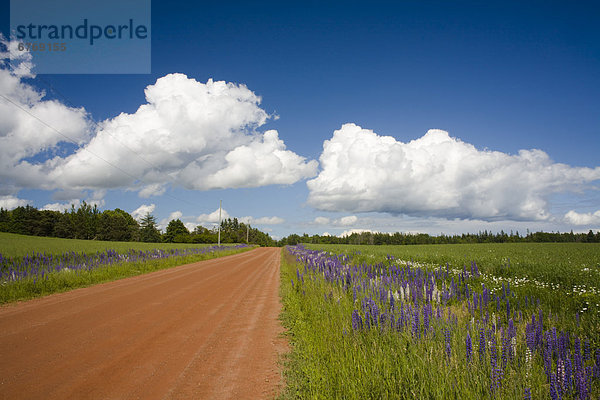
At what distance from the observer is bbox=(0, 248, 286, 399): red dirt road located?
3838 millimetres

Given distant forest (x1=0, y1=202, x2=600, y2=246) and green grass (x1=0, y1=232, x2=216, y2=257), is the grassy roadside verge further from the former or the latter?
distant forest (x1=0, y1=202, x2=600, y2=246)

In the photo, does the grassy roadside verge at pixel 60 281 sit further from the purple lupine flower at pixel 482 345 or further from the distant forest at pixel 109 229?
the distant forest at pixel 109 229

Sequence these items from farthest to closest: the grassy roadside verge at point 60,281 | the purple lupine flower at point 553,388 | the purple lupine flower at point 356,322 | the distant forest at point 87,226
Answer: the distant forest at point 87,226
the grassy roadside verge at point 60,281
the purple lupine flower at point 356,322
the purple lupine flower at point 553,388

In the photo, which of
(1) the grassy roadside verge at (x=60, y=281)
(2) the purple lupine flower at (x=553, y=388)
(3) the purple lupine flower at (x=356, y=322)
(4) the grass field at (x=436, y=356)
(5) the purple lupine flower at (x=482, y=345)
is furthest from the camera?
(1) the grassy roadside verge at (x=60, y=281)

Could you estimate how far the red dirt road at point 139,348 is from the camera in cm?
384

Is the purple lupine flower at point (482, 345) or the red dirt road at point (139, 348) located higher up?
the purple lupine flower at point (482, 345)

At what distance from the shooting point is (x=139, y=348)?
5.16 metres

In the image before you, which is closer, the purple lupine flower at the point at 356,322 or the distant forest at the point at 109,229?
the purple lupine flower at the point at 356,322

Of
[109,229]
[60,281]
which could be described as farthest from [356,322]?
[109,229]

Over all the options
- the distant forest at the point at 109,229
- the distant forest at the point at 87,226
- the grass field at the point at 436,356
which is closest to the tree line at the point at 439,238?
the distant forest at the point at 109,229

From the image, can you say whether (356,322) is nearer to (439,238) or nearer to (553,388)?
(553,388)

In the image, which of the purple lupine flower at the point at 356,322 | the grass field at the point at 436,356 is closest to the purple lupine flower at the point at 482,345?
the grass field at the point at 436,356

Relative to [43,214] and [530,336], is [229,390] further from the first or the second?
[43,214]

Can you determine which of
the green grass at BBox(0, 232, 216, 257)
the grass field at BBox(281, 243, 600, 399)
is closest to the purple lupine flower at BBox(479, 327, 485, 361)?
the grass field at BBox(281, 243, 600, 399)
